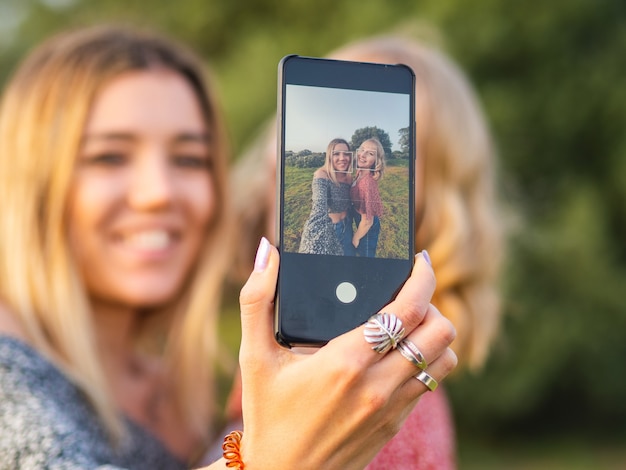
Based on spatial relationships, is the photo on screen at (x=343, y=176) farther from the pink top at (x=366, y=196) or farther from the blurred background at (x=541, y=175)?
the blurred background at (x=541, y=175)

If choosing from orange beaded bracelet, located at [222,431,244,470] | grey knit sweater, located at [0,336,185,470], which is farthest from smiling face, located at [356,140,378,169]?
grey knit sweater, located at [0,336,185,470]

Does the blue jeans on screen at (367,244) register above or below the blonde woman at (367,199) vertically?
below

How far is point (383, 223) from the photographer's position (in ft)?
4.03

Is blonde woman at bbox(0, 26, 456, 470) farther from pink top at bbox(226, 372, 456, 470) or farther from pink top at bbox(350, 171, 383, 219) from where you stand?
pink top at bbox(350, 171, 383, 219)

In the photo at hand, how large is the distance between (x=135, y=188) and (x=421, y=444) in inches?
47.7

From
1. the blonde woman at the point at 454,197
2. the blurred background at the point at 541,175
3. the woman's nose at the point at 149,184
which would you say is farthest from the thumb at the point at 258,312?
the blurred background at the point at 541,175

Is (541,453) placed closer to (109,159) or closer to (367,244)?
(109,159)

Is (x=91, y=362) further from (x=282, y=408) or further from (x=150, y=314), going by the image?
(x=282, y=408)

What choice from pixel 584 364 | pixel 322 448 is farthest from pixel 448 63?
pixel 584 364

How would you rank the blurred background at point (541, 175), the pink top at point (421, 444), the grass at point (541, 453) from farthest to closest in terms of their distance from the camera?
1. the grass at point (541, 453)
2. the blurred background at point (541, 175)
3. the pink top at point (421, 444)

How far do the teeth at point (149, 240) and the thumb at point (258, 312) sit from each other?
1.33 m

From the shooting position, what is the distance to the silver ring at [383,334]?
1.08 m

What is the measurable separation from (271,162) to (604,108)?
566 cm

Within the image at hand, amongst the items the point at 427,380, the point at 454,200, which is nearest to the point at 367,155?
the point at 427,380
